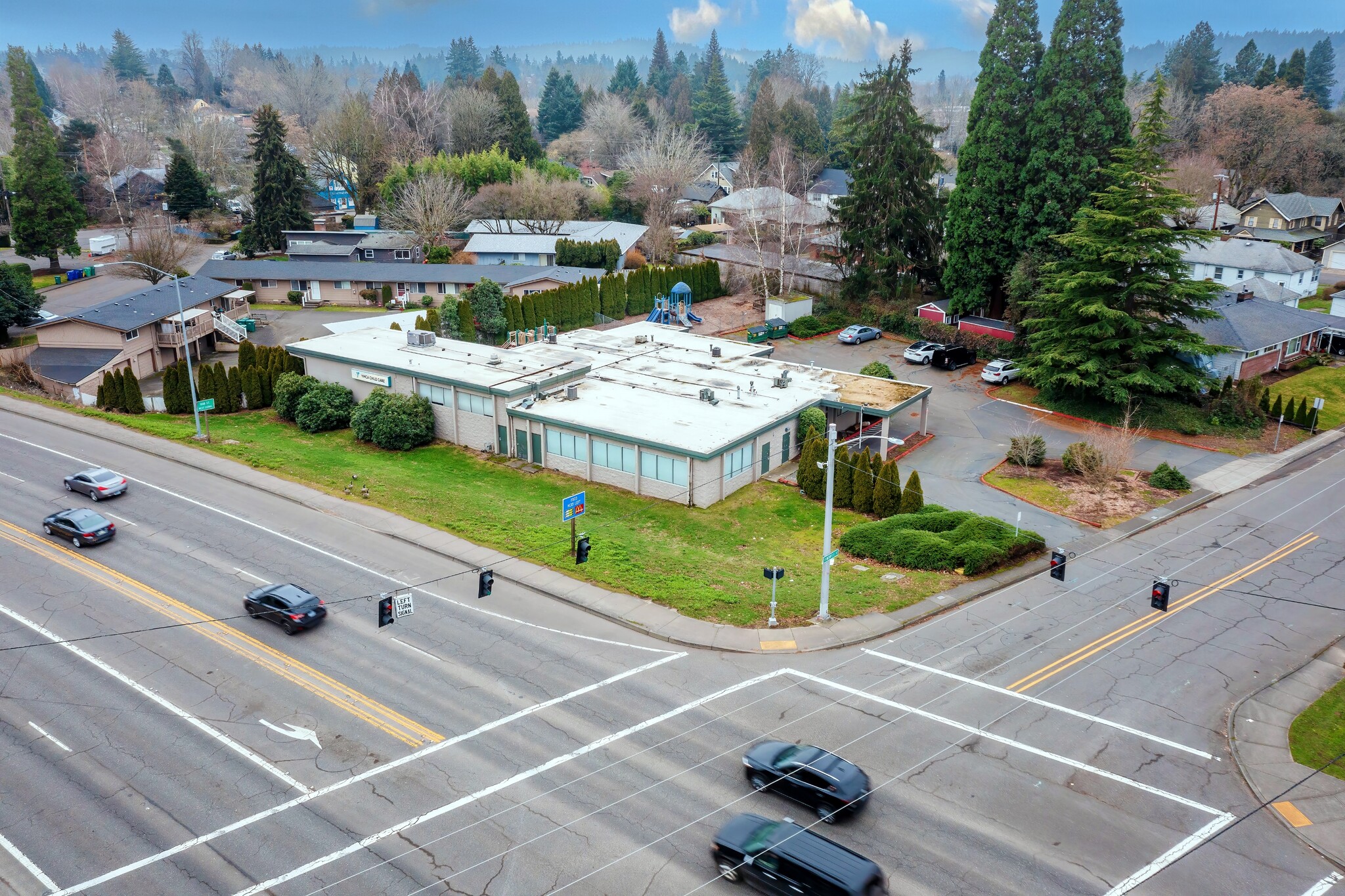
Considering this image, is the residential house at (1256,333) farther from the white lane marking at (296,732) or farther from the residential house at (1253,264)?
the white lane marking at (296,732)

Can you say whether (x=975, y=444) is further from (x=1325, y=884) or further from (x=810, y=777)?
(x=810, y=777)

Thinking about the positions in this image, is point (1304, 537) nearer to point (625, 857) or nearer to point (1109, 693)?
point (1109, 693)

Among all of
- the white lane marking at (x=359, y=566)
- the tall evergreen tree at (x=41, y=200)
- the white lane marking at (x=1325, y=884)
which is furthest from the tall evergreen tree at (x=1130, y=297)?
the tall evergreen tree at (x=41, y=200)

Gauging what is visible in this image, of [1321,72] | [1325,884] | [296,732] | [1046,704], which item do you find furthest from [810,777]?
[1321,72]

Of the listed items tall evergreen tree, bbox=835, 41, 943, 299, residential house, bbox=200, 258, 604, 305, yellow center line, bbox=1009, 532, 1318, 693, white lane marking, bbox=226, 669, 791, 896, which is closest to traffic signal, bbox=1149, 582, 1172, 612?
yellow center line, bbox=1009, 532, 1318, 693

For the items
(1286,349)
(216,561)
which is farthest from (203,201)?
(1286,349)

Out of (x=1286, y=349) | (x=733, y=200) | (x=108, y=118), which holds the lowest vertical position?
(x=1286, y=349)
